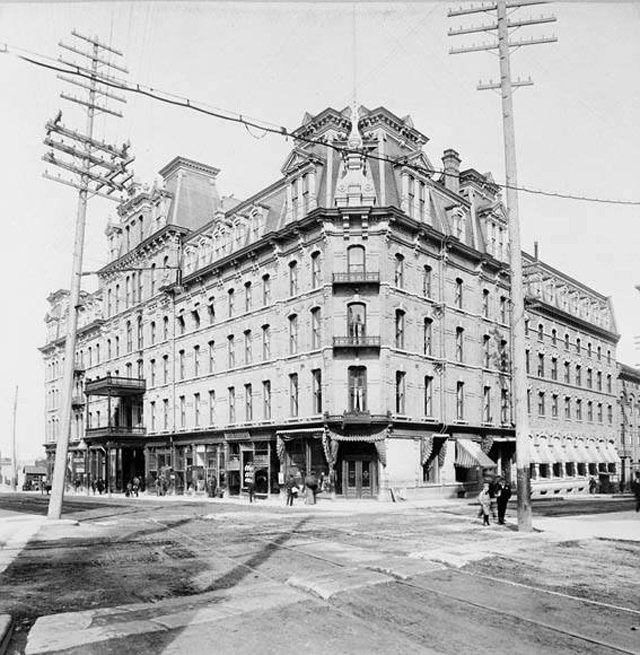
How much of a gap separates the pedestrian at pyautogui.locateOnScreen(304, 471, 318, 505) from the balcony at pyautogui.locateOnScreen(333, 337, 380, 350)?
248 inches

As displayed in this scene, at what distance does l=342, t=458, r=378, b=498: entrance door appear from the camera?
108 ft

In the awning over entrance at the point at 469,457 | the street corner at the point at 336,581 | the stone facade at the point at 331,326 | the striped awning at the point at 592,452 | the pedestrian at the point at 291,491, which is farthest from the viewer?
the striped awning at the point at 592,452

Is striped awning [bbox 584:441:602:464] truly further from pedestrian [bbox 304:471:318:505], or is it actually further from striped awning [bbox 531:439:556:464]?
pedestrian [bbox 304:471:318:505]

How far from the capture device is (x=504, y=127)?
19.4 metres

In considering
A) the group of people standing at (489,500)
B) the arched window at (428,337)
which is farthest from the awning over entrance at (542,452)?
the group of people standing at (489,500)

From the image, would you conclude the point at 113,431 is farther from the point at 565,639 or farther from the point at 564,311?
the point at 565,639

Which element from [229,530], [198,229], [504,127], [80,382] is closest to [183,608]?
[229,530]

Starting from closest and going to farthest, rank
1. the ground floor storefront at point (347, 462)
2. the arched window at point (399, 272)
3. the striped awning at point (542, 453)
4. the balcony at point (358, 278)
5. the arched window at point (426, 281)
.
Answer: the ground floor storefront at point (347, 462) → the balcony at point (358, 278) → the arched window at point (399, 272) → the arched window at point (426, 281) → the striped awning at point (542, 453)

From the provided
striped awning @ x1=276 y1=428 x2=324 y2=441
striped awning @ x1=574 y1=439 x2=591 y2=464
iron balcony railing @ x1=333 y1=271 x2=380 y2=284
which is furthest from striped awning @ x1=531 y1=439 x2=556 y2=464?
iron balcony railing @ x1=333 y1=271 x2=380 y2=284

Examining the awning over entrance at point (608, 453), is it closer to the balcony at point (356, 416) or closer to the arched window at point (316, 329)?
the balcony at point (356, 416)

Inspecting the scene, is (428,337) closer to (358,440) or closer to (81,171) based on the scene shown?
(358,440)

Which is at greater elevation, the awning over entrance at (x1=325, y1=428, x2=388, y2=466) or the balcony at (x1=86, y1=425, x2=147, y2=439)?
the balcony at (x1=86, y1=425, x2=147, y2=439)

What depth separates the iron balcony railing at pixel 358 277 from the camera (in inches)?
1313

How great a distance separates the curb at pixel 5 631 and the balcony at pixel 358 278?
1026 inches
